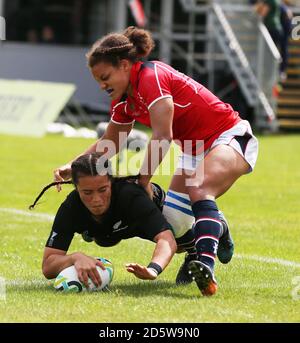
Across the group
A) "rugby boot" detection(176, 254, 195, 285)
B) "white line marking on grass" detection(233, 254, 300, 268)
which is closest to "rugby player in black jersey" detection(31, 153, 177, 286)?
"rugby boot" detection(176, 254, 195, 285)

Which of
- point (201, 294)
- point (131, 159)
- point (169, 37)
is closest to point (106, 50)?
point (201, 294)

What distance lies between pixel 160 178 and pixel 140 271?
862cm

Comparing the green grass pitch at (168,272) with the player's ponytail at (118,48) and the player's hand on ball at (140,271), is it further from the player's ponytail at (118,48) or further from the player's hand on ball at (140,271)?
the player's ponytail at (118,48)

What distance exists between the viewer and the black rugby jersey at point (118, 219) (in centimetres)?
707

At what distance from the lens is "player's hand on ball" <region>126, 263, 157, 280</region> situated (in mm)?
6477

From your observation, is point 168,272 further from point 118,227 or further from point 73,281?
point 73,281

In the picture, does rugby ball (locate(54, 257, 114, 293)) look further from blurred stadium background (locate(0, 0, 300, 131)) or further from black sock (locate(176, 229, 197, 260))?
blurred stadium background (locate(0, 0, 300, 131))

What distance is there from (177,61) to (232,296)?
22.6 meters

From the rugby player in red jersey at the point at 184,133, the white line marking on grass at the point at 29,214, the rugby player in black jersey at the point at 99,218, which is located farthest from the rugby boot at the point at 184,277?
the white line marking on grass at the point at 29,214

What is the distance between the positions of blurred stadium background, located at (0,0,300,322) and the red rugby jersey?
1.06 meters

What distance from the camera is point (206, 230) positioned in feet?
22.7

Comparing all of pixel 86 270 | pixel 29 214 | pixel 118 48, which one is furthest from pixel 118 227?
pixel 29 214

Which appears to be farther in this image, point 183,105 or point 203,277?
point 183,105

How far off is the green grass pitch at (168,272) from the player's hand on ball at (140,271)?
165mm
